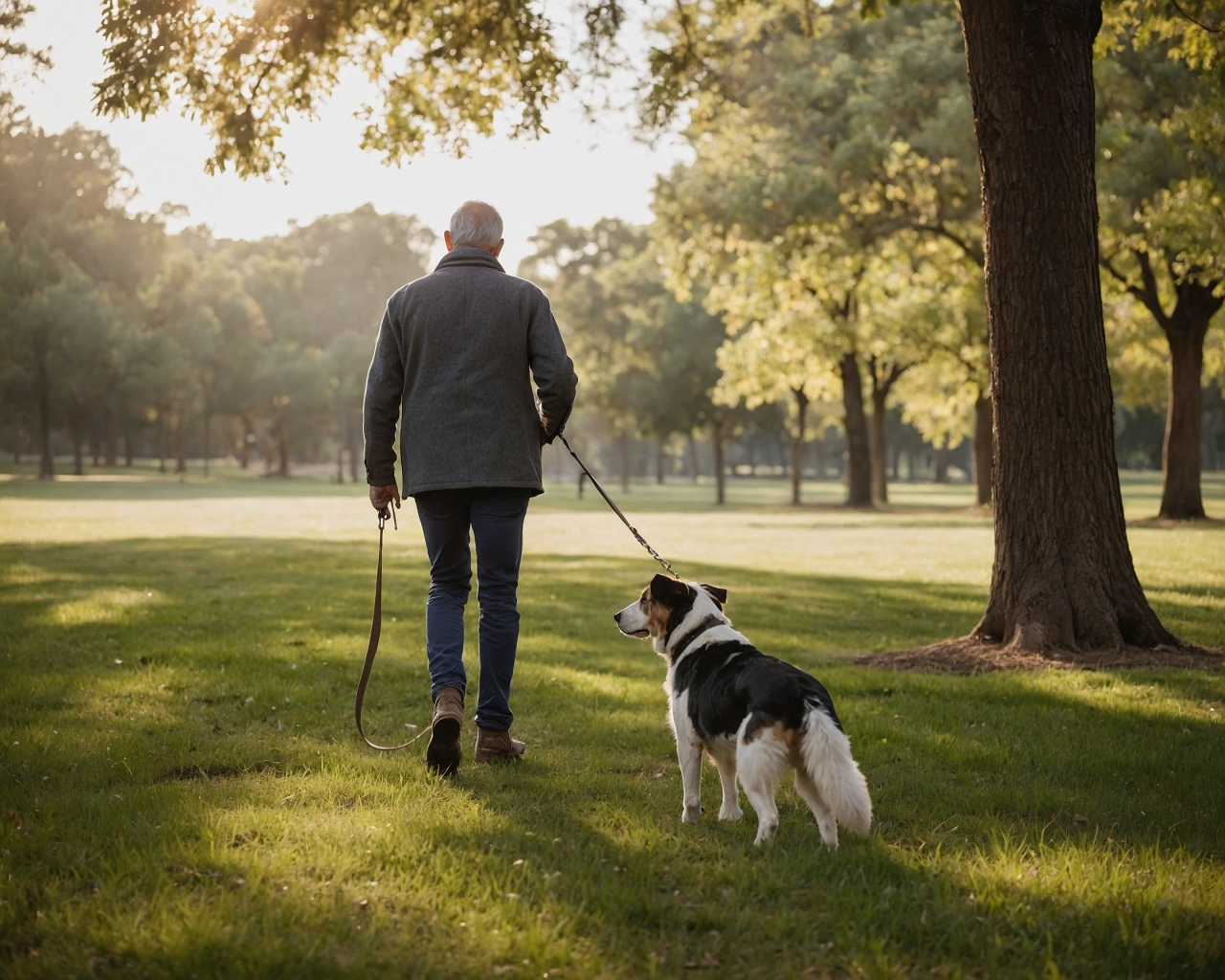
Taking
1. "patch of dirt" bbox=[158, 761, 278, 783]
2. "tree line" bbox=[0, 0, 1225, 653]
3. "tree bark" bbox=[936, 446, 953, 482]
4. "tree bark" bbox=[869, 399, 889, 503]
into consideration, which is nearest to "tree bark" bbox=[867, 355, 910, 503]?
"tree bark" bbox=[869, 399, 889, 503]

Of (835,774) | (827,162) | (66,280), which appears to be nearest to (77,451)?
(66,280)

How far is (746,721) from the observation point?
4.02 meters

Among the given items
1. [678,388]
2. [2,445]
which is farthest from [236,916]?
[2,445]

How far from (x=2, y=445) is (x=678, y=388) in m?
55.3

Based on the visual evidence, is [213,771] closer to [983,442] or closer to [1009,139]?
[1009,139]

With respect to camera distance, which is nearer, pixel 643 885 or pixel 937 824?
pixel 643 885

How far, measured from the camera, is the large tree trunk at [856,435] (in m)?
34.7

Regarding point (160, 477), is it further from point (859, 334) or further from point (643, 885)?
point (643, 885)

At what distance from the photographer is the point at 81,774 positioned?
475 centimetres

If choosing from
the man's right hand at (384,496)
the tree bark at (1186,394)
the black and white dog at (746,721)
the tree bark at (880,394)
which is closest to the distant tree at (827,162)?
the tree bark at (1186,394)

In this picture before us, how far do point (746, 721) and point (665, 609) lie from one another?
3.40 feet

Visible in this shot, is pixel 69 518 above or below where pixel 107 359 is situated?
below

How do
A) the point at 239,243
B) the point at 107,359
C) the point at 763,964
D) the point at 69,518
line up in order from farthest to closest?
the point at 239,243, the point at 107,359, the point at 69,518, the point at 763,964

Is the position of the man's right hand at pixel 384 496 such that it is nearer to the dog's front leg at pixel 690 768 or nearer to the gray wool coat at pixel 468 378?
the gray wool coat at pixel 468 378
